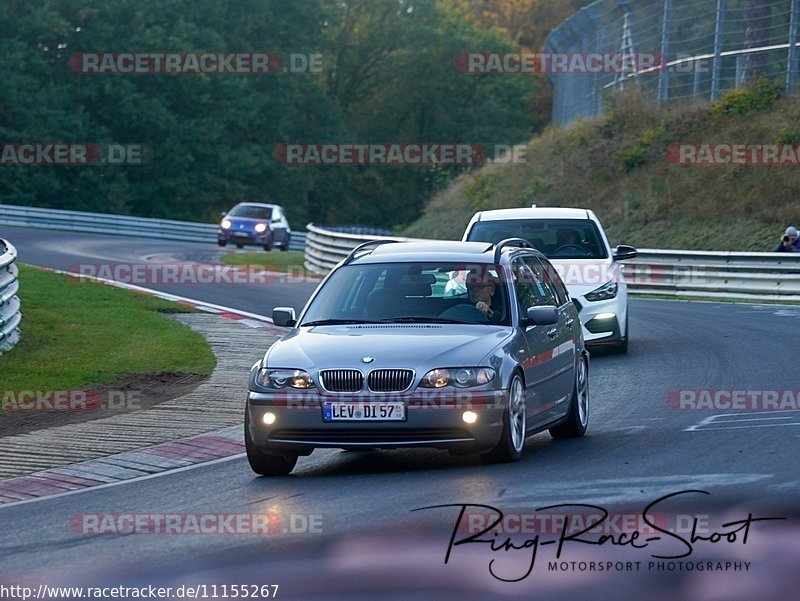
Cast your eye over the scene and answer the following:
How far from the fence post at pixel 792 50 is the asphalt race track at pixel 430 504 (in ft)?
71.0

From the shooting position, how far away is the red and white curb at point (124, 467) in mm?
10047

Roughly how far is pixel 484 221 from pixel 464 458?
8.21 meters

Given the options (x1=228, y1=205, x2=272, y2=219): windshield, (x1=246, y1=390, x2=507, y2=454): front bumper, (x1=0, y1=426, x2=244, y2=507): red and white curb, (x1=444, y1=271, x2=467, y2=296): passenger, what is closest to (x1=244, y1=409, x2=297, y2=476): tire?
(x1=246, y1=390, x2=507, y2=454): front bumper

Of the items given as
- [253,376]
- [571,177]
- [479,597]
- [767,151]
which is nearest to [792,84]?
[767,151]

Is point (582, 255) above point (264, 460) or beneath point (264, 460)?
above

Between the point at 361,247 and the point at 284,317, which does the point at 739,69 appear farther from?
the point at 284,317

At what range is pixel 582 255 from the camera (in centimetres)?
1805

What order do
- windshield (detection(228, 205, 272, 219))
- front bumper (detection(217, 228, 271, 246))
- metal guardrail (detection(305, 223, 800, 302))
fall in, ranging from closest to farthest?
metal guardrail (detection(305, 223, 800, 302))
front bumper (detection(217, 228, 271, 246))
windshield (detection(228, 205, 272, 219))

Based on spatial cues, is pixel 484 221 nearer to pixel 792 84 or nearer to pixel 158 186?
pixel 792 84

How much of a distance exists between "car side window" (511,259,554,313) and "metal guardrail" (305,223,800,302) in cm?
1528

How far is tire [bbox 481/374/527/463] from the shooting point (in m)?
9.90

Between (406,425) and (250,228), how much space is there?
36.8m

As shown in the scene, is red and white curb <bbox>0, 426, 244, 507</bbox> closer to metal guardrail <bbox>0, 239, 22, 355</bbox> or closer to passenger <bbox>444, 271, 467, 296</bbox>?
passenger <bbox>444, 271, 467, 296</bbox>

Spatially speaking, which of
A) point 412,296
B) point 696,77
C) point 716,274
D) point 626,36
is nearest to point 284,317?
point 412,296
